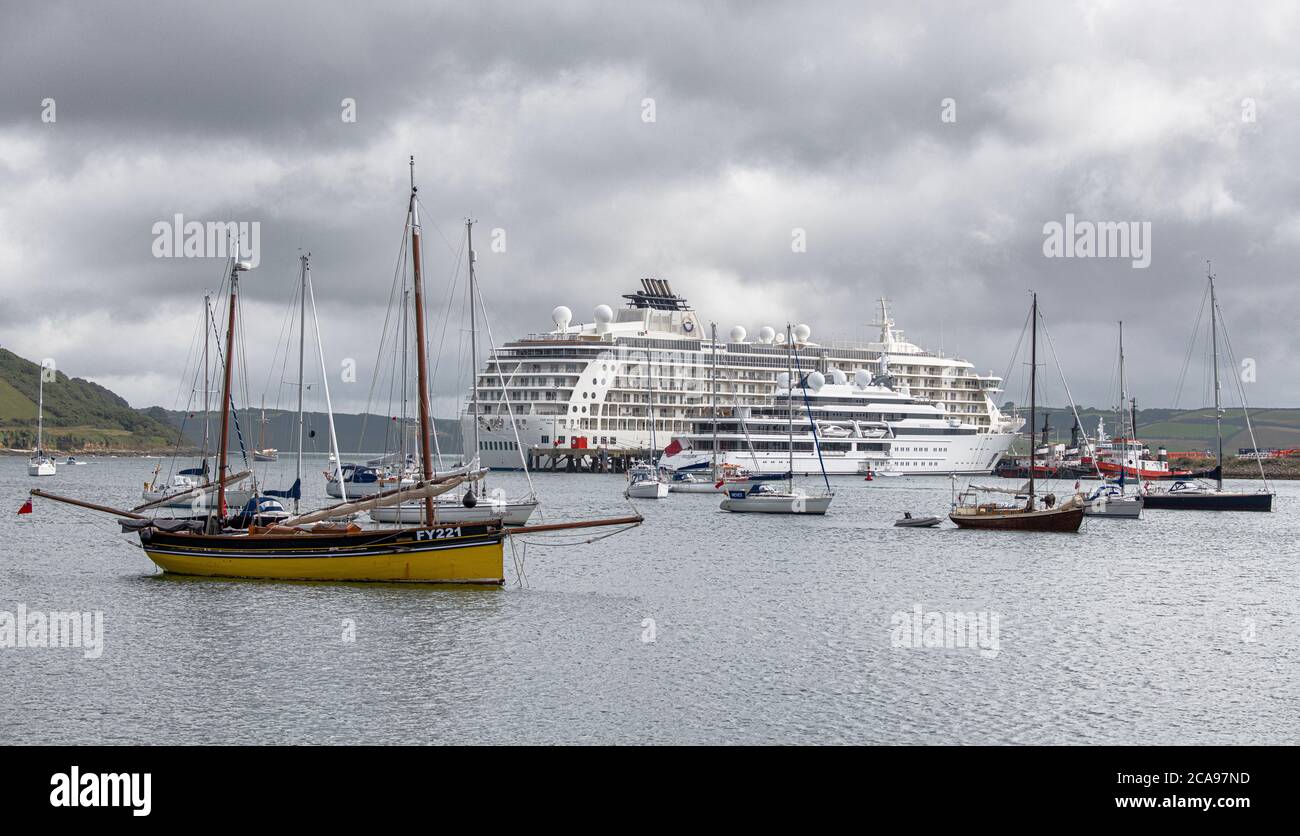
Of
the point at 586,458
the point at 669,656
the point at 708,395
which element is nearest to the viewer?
the point at 669,656

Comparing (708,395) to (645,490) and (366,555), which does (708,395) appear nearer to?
(645,490)

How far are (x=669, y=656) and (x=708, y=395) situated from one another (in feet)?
460

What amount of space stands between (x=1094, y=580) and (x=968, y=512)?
842 inches

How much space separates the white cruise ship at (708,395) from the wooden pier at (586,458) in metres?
0.77

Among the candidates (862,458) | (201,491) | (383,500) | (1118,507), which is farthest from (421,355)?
(862,458)

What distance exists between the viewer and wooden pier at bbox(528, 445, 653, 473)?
152875mm

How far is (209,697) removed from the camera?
22531mm

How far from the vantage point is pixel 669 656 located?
26953mm

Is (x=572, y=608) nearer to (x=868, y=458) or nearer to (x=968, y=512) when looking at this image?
(x=968, y=512)

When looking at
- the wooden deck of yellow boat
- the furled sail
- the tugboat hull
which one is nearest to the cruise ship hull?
the tugboat hull

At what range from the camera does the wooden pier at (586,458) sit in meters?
153
